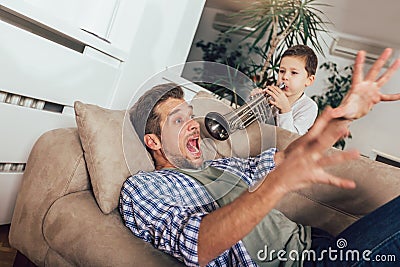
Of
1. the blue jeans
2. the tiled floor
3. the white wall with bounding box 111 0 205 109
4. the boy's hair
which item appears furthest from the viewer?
the white wall with bounding box 111 0 205 109

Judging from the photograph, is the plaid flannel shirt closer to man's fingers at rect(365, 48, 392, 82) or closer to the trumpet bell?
the trumpet bell

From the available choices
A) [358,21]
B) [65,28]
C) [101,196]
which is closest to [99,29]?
[65,28]

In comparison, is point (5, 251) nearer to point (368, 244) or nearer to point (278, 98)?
point (278, 98)

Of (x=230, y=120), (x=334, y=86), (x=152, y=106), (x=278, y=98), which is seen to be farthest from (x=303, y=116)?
(x=334, y=86)

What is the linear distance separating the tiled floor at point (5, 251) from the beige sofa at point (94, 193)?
205 mm

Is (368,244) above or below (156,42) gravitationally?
below

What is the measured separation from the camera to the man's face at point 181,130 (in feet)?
3.73

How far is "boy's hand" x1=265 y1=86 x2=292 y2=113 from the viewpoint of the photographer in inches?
59.8

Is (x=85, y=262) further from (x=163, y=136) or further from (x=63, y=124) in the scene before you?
(x=63, y=124)

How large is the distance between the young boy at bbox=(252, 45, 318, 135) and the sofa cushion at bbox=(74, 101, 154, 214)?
544 mm

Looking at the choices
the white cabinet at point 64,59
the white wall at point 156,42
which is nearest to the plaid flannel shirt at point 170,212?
the white cabinet at point 64,59

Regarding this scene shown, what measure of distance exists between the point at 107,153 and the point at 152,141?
0.17 m

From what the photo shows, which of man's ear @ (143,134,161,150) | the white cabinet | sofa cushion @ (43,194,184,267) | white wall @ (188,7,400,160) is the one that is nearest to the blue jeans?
sofa cushion @ (43,194,184,267)

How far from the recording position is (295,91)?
1.67 m
